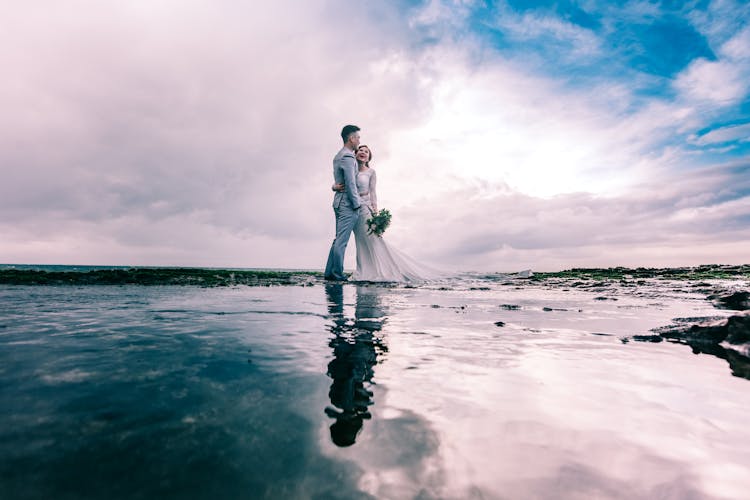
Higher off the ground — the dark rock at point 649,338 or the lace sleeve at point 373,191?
the lace sleeve at point 373,191

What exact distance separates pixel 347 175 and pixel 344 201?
123cm

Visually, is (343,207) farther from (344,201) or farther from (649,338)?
(649,338)

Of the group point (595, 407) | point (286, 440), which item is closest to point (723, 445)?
point (595, 407)

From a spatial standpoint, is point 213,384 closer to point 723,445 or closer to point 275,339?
point 275,339

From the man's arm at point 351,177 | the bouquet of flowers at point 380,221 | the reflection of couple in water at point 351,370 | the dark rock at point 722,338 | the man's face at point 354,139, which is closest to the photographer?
the reflection of couple in water at point 351,370

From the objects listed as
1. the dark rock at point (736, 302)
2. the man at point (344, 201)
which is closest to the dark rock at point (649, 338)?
the dark rock at point (736, 302)

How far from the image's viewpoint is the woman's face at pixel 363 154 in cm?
1681

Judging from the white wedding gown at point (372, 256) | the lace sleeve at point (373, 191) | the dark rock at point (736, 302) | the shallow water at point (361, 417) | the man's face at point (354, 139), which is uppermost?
the man's face at point (354, 139)

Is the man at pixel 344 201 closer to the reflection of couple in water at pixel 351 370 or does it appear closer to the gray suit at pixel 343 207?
the gray suit at pixel 343 207

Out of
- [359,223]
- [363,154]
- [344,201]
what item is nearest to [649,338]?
[344,201]

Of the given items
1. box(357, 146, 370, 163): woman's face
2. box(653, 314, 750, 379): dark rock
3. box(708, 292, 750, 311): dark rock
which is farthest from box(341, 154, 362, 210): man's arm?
box(653, 314, 750, 379): dark rock

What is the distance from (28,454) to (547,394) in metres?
2.60

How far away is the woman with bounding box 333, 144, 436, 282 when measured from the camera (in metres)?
16.8

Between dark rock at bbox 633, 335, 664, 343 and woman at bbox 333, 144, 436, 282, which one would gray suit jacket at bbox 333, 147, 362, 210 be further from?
dark rock at bbox 633, 335, 664, 343
